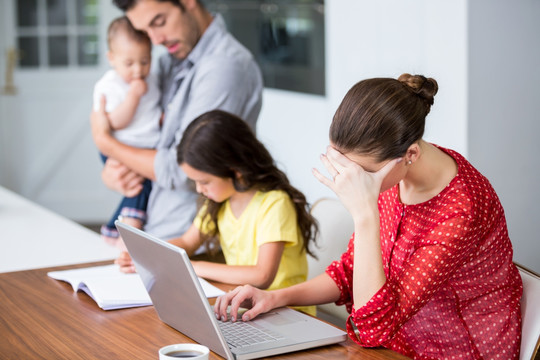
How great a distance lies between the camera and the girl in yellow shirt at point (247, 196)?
206cm

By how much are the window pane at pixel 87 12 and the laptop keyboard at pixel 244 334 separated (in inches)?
184

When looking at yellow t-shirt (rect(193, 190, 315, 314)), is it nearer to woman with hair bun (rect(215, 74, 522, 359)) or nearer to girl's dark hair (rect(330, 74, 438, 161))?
woman with hair bun (rect(215, 74, 522, 359))

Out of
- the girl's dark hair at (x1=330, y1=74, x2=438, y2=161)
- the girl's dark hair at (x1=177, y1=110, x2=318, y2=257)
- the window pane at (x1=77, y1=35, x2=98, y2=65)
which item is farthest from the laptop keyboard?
the window pane at (x1=77, y1=35, x2=98, y2=65)

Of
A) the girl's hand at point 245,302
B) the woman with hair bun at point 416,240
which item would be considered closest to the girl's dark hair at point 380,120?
the woman with hair bun at point 416,240

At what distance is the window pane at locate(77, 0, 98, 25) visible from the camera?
5.75 meters

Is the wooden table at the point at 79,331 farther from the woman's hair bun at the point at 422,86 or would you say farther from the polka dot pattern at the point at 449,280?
the woman's hair bun at the point at 422,86

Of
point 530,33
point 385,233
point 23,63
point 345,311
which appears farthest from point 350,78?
point 23,63

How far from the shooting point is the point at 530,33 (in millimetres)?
2561

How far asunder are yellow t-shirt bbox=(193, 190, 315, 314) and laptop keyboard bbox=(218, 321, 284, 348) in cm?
50

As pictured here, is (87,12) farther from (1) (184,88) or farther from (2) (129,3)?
(1) (184,88)

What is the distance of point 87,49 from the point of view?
228 inches

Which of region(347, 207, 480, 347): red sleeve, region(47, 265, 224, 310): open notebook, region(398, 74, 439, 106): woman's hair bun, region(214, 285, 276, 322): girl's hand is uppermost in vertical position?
region(398, 74, 439, 106): woman's hair bun

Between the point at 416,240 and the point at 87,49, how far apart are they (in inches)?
187

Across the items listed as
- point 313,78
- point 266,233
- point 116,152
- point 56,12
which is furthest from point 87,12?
point 266,233
